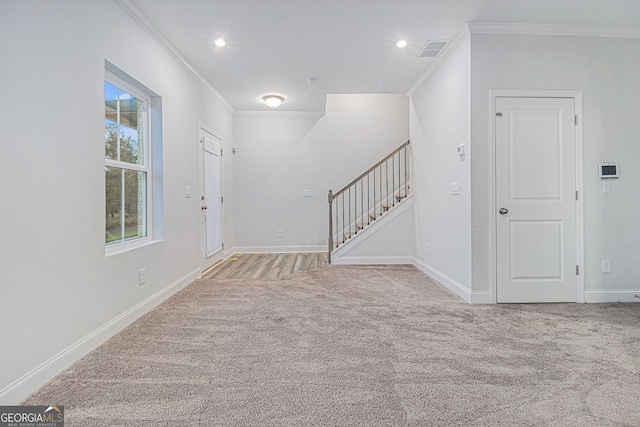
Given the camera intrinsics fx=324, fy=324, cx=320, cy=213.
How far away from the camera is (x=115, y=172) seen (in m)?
2.79

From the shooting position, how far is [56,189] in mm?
1973

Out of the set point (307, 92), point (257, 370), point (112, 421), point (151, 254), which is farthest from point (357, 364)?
point (307, 92)

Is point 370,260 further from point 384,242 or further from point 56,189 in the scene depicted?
point 56,189

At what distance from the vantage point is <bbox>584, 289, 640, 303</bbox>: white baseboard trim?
329 cm

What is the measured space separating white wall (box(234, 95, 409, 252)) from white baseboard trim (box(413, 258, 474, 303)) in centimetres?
230

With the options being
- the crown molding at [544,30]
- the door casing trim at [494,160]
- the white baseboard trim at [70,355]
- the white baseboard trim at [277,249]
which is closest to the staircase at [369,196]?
the white baseboard trim at [277,249]

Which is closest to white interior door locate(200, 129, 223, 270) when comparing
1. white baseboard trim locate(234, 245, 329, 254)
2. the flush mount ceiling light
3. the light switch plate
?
white baseboard trim locate(234, 245, 329, 254)

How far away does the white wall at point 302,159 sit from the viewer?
6414mm

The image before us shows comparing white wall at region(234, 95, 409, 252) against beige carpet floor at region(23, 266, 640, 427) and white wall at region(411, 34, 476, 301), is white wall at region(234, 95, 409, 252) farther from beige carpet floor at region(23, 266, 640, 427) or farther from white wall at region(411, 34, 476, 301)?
beige carpet floor at region(23, 266, 640, 427)

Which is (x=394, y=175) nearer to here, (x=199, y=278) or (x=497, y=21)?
(x=497, y=21)

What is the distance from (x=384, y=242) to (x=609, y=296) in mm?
2800

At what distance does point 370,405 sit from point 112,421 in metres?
1.24

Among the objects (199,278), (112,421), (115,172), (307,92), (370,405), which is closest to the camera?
(112,421)

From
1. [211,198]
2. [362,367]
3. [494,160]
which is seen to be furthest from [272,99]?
[362,367]
